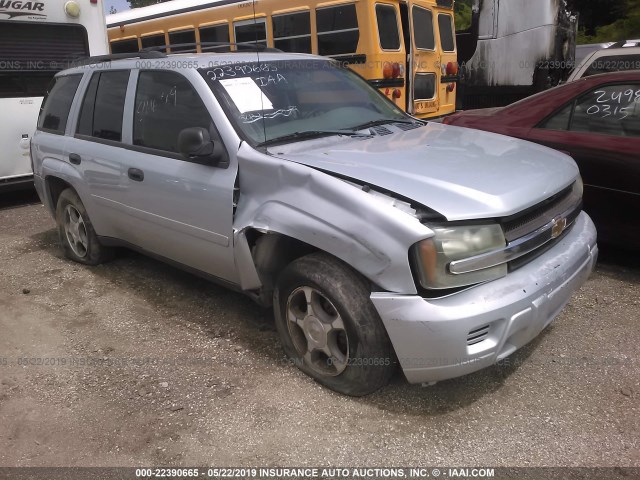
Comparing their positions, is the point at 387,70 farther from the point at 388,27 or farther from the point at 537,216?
the point at 537,216

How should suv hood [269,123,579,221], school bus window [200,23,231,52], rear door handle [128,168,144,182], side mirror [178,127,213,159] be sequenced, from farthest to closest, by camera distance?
school bus window [200,23,231,52], rear door handle [128,168,144,182], side mirror [178,127,213,159], suv hood [269,123,579,221]

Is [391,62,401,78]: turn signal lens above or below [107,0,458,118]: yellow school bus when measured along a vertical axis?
below

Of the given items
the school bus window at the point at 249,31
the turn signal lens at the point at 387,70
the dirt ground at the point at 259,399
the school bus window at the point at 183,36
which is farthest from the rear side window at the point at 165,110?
the school bus window at the point at 183,36

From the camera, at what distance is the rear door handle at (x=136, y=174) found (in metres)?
3.77

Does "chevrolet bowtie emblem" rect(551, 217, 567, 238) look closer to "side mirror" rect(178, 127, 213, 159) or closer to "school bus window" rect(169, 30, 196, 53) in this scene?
"side mirror" rect(178, 127, 213, 159)

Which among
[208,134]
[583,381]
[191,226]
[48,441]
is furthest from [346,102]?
[48,441]

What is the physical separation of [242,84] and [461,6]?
733 inches

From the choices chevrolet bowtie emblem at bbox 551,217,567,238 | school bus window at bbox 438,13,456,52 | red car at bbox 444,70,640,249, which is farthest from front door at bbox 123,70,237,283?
school bus window at bbox 438,13,456,52

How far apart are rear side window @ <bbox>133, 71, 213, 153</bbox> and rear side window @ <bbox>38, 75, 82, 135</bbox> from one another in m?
1.16

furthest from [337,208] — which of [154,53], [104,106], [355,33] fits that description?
[355,33]

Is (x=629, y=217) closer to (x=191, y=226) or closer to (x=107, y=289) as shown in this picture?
(x=191, y=226)

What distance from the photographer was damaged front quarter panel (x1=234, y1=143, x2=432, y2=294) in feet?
8.22

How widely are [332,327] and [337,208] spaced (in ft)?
2.00

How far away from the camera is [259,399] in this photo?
300 centimetres
